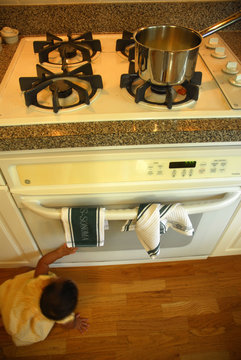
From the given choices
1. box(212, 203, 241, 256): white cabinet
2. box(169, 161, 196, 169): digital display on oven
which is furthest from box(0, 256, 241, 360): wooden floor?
box(169, 161, 196, 169): digital display on oven

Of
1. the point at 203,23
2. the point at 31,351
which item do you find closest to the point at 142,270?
the point at 31,351

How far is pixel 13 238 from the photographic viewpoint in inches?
35.2

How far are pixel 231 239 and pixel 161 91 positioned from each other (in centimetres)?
67

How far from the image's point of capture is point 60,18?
2.80ft

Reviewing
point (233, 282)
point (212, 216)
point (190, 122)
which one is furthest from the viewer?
point (233, 282)

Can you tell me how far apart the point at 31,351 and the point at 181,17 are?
132cm

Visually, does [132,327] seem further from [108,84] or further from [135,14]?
[135,14]

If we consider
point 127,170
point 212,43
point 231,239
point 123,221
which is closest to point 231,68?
point 212,43

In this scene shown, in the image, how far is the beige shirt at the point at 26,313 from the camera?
888 millimetres

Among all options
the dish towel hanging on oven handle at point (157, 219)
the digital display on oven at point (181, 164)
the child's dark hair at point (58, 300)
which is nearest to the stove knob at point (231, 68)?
the digital display on oven at point (181, 164)

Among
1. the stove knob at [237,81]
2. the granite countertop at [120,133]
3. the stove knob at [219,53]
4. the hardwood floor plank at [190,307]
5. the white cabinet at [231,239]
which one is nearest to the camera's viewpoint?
the granite countertop at [120,133]

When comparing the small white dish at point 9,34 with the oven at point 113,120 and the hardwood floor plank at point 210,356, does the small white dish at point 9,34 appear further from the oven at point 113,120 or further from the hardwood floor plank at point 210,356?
the hardwood floor plank at point 210,356

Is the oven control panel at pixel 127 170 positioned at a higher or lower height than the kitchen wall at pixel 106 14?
lower

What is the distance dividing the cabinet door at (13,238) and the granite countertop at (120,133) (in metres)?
0.20
